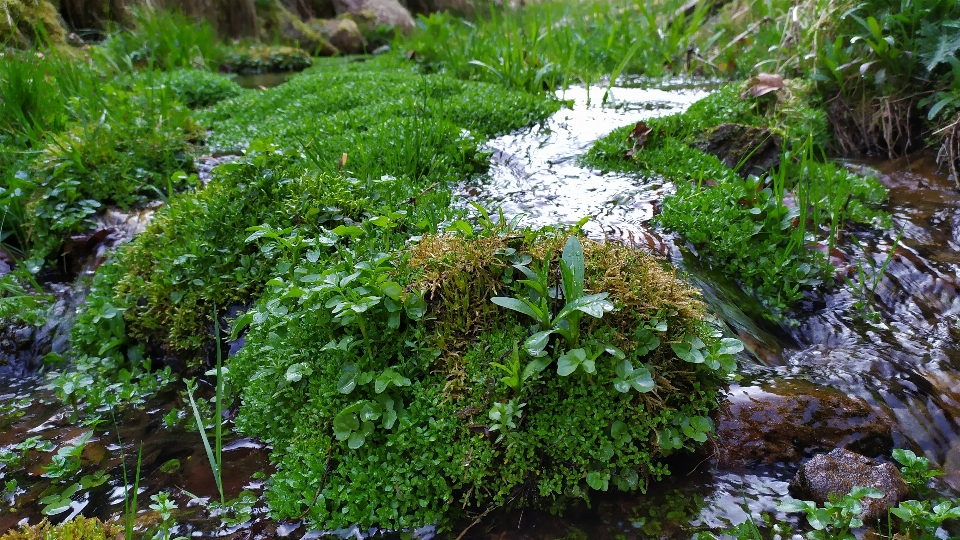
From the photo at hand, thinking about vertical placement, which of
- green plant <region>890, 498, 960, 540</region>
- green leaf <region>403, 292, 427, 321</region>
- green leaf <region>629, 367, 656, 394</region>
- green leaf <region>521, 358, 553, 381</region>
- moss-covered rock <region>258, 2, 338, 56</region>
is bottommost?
green plant <region>890, 498, 960, 540</region>

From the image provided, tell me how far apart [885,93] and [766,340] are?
381cm

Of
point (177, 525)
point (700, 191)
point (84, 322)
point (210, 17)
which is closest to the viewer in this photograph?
point (177, 525)

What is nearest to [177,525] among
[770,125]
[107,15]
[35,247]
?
[35,247]

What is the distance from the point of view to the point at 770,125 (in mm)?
5680

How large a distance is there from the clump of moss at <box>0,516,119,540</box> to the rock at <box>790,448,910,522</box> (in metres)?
2.68

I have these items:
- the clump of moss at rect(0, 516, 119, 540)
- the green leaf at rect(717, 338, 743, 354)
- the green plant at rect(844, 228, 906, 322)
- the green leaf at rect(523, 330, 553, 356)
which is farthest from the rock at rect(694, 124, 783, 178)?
the clump of moss at rect(0, 516, 119, 540)

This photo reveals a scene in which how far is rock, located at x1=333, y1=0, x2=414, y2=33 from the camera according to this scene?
54.4 ft

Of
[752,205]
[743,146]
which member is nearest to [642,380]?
[752,205]

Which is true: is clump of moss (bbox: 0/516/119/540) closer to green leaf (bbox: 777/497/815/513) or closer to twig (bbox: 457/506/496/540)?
twig (bbox: 457/506/496/540)

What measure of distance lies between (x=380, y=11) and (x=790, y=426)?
55.6ft

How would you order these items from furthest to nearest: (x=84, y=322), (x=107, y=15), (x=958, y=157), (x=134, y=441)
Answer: (x=107, y=15), (x=958, y=157), (x=84, y=322), (x=134, y=441)

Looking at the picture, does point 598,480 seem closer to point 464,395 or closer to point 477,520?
point 477,520

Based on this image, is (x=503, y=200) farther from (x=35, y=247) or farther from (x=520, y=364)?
(x=35, y=247)

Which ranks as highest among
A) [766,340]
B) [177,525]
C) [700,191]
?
[700,191]
